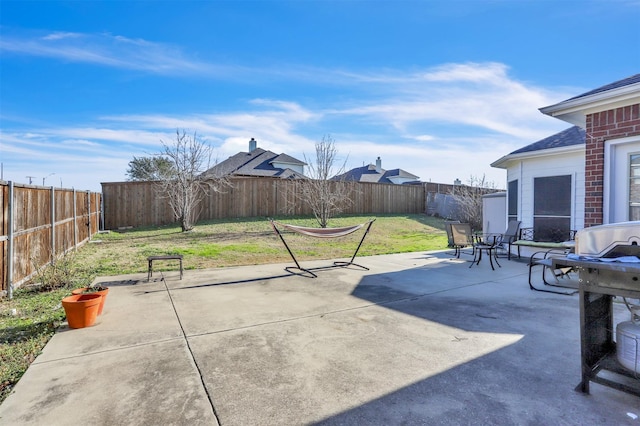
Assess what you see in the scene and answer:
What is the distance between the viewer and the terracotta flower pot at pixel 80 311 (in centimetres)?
322

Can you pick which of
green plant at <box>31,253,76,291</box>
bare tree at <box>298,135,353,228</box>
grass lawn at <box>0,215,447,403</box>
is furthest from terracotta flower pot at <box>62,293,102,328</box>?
bare tree at <box>298,135,353,228</box>

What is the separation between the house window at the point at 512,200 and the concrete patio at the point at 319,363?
4.42 metres

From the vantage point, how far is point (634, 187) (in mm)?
4355

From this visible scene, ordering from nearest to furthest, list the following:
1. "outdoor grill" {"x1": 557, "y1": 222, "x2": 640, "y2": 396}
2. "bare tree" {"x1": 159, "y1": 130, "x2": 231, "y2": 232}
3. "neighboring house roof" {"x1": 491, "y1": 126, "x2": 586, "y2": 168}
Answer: "outdoor grill" {"x1": 557, "y1": 222, "x2": 640, "y2": 396} < "neighboring house roof" {"x1": 491, "y1": 126, "x2": 586, "y2": 168} < "bare tree" {"x1": 159, "y1": 130, "x2": 231, "y2": 232}

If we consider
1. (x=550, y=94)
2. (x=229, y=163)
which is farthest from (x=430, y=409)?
(x=229, y=163)

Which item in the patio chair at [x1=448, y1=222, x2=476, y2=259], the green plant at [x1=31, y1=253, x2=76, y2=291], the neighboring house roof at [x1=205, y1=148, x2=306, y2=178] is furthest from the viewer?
the neighboring house roof at [x1=205, y1=148, x2=306, y2=178]

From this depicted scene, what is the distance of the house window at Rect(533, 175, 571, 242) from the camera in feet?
22.7

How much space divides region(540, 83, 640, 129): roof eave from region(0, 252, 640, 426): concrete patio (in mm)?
2665

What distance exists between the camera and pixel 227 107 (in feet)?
40.3

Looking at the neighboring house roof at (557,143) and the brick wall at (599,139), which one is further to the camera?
the neighboring house roof at (557,143)

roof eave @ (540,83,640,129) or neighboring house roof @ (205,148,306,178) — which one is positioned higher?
neighboring house roof @ (205,148,306,178)

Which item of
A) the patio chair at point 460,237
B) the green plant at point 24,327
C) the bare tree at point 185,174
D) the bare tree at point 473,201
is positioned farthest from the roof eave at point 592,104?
the bare tree at point 185,174

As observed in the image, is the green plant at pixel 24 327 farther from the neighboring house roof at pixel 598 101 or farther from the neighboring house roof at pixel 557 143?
the neighboring house roof at pixel 557 143

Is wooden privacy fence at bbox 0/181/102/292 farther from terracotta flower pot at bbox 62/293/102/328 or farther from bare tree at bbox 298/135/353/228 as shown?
bare tree at bbox 298/135/353/228
